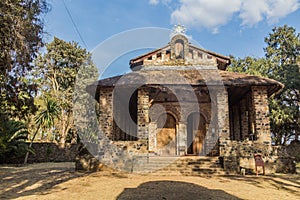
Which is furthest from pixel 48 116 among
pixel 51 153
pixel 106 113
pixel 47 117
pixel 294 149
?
pixel 294 149

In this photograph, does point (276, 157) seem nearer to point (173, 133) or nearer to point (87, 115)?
point (173, 133)

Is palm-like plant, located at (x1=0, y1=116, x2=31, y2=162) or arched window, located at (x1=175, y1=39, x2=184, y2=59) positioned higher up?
arched window, located at (x1=175, y1=39, x2=184, y2=59)

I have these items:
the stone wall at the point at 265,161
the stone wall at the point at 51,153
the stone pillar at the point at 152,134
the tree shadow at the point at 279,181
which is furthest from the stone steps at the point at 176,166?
the stone wall at the point at 51,153

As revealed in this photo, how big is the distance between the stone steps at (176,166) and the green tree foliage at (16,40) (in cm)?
553

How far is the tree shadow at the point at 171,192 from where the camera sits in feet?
20.1

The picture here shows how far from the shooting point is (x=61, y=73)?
27.6 m

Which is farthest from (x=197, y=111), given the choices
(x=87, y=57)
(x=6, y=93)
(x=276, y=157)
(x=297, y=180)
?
(x=87, y=57)

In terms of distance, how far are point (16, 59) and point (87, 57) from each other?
2088cm

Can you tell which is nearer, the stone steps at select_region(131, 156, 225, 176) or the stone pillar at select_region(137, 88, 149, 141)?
the stone steps at select_region(131, 156, 225, 176)

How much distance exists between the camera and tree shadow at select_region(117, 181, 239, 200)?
6.14m

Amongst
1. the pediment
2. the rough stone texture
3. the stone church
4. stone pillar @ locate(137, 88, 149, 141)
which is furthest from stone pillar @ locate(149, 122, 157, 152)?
the rough stone texture

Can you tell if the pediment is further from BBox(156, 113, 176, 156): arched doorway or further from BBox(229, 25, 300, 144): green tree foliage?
BBox(229, 25, 300, 144): green tree foliage

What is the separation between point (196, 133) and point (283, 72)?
37.6 feet

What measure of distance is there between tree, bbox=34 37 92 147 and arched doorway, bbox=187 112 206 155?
16.2m
